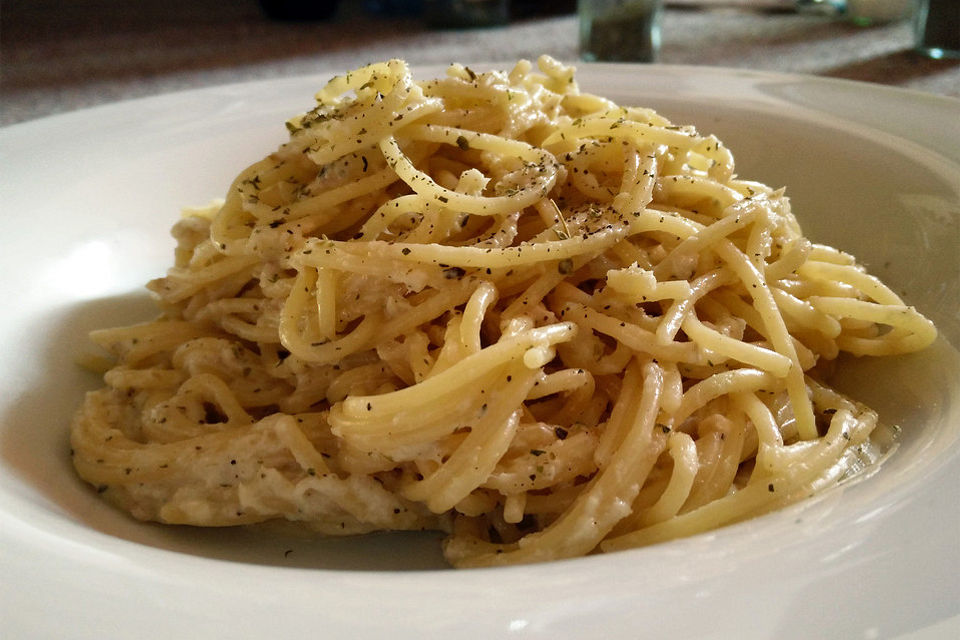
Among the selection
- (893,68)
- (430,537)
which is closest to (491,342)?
(430,537)

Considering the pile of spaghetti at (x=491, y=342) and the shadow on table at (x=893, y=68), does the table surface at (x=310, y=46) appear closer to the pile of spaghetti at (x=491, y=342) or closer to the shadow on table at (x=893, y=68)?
the shadow on table at (x=893, y=68)

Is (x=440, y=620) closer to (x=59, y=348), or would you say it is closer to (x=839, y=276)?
(x=839, y=276)

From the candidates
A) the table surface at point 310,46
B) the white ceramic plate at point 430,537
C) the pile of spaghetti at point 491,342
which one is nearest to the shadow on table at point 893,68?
the table surface at point 310,46

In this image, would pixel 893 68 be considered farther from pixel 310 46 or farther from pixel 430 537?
pixel 430 537

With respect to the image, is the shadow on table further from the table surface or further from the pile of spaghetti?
the pile of spaghetti

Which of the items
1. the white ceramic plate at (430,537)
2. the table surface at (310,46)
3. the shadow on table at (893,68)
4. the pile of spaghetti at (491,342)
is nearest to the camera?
the white ceramic plate at (430,537)

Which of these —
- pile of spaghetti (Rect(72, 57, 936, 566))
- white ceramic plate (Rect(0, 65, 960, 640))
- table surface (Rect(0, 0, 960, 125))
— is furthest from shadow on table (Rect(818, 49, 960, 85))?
pile of spaghetti (Rect(72, 57, 936, 566))

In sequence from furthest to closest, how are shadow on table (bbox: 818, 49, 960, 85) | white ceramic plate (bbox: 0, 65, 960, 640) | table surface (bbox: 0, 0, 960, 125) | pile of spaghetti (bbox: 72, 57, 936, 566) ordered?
table surface (bbox: 0, 0, 960, 125) < shadow on table (bbox: 818, 49, 960, 85) < pile of spaghetti (bbox: 72, 57, 936, 566) < white ceramic plate (bbox: 0, 65, 960, 640)
